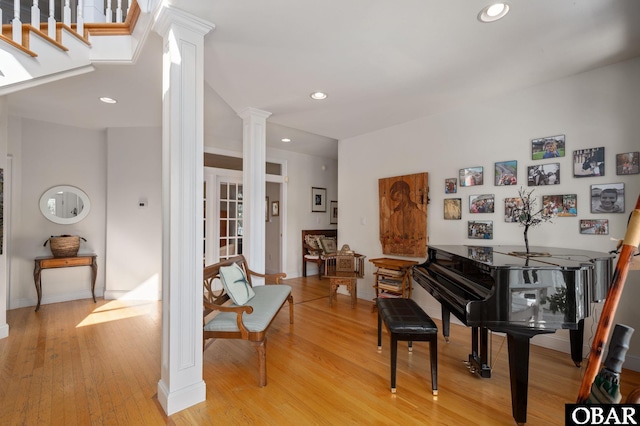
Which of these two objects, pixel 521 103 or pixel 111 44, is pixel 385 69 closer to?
pixel 521 103

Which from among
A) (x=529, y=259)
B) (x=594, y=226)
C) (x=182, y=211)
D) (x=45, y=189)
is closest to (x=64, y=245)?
(x=45, y=189)

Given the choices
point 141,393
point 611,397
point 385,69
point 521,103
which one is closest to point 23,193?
point 141,393

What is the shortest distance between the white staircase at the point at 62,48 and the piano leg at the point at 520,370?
10.1 feet

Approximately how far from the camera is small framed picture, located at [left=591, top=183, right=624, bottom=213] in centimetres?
240

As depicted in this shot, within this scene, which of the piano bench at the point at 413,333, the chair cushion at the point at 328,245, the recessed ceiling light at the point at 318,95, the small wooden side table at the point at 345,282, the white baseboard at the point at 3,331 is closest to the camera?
the piano bench at the point at 413,333

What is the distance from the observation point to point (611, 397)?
1.06m

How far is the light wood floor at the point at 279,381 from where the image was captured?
1.79 meters

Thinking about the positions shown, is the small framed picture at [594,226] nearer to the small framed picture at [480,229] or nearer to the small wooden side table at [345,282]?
the small framed picture at [480,229]

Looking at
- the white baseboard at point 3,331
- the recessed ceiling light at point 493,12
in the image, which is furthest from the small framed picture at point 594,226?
the white baseboard at point 3,331

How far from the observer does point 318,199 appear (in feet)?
21.2

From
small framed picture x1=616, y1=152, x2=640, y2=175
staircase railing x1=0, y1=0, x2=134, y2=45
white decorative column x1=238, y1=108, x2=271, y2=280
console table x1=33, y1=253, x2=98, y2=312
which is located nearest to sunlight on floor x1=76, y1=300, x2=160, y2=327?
console table x1=33, y1=253, x2=98, y2=312

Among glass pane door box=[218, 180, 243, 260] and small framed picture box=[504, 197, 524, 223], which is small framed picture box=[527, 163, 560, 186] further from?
glass pane door box=[218, 180, 243, 260]

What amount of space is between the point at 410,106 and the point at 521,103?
1094 millimetres

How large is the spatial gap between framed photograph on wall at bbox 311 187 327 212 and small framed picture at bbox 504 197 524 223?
3.93 metres
